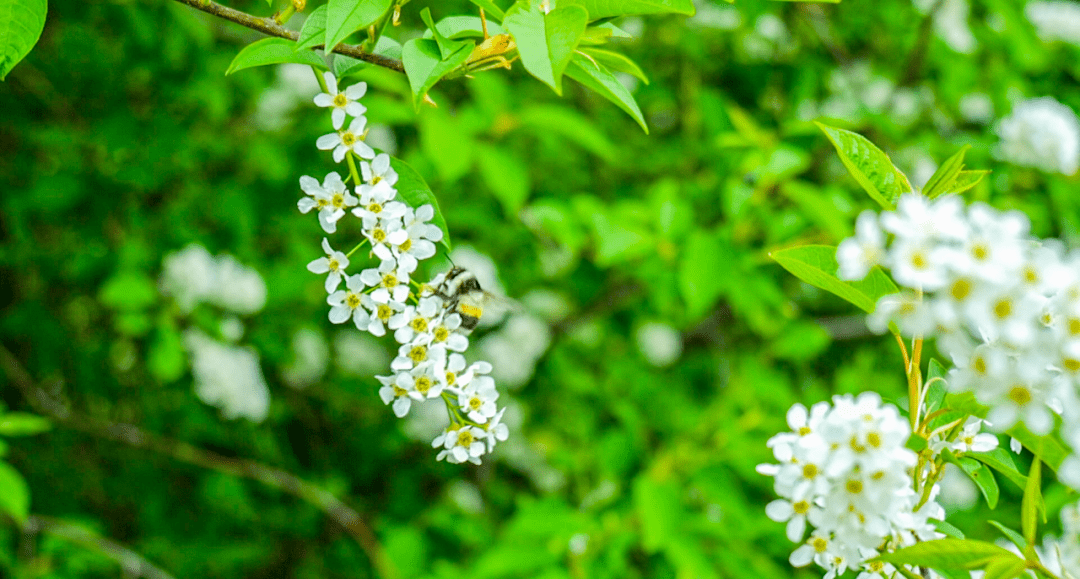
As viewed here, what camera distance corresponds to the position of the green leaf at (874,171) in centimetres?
99

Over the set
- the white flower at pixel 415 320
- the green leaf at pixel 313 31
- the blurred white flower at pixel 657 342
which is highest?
the green leaf at pixel 313 31

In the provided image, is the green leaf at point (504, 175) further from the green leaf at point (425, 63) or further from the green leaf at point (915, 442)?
the green leaf at point (915, 442)

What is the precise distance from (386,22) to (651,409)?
7.69 ft

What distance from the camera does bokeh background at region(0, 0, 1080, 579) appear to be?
2.49 m

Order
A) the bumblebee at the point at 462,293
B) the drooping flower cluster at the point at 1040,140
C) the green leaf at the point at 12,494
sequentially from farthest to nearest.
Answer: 1. the drooping flower cluster at the point at 1040,140
2. the green leaf at the point at 12,494
3. the bumblebee at the point at 462,293

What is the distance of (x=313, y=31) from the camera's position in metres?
0.99

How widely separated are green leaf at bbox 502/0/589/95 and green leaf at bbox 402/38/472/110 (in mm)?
92

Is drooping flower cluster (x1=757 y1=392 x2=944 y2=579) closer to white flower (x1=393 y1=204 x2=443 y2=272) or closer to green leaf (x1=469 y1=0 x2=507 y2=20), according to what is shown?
white flower (x1=393 y1=204 x2=443 y2=272)

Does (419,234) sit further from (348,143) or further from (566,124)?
(566,124)

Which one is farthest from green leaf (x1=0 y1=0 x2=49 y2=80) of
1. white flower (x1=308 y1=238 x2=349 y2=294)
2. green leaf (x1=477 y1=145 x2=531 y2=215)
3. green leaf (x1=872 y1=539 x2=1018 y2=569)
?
green leaf (x1=477 y1=145 x2=531 y2=215)

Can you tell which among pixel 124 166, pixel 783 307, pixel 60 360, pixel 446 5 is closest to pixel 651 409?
pixel 783 307

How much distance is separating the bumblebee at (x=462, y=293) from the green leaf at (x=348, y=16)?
1.25ft

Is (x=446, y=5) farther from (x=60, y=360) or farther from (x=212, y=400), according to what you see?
(x=60, y=360)

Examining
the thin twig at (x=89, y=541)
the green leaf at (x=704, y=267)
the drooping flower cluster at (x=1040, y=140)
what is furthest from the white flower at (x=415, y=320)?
the drooping flower cluster at (x=1040, y=140)
